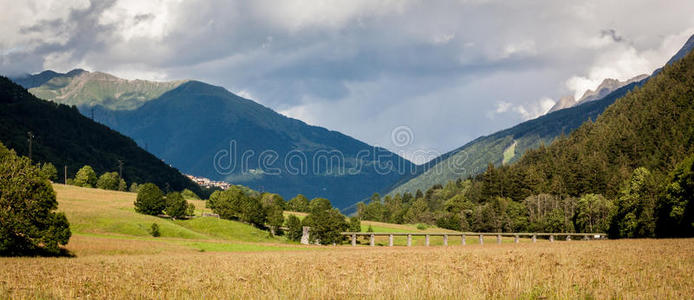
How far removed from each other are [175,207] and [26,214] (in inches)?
2372

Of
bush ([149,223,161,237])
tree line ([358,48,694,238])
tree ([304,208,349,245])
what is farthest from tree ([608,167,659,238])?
bush ([149,223,161,237])

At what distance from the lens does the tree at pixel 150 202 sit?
340 ft

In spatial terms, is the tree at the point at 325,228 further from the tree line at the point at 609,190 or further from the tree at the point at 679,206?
the tree at the point at 679,206

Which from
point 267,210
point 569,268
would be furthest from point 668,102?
point 569,268

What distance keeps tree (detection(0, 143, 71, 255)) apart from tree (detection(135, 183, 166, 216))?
5823cm

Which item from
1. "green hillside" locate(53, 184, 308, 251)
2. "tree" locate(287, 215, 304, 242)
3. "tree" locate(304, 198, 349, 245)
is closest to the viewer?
"green hillside" locate(53, 184, 308, 251)

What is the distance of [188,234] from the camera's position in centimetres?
8262

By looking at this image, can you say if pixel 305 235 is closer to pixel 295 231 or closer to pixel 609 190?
pixel 295 231

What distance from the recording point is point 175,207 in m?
103

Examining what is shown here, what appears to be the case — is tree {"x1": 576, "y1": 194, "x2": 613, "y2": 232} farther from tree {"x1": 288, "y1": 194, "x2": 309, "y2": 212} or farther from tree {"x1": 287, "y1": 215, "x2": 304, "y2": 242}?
tree {"x1": 288, "y1": 194, "x2": 309, "y2": 212}

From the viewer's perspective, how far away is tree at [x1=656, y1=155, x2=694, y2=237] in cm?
6469

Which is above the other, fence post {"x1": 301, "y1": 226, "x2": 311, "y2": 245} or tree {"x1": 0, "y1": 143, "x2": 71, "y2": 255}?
tree {"x1": 0, "y1": 143, "x2": 71, "y2": 255}

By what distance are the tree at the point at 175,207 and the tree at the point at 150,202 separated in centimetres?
174

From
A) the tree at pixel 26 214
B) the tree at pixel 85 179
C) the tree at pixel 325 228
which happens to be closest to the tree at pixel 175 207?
the tree at pixel 325 228
